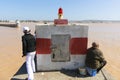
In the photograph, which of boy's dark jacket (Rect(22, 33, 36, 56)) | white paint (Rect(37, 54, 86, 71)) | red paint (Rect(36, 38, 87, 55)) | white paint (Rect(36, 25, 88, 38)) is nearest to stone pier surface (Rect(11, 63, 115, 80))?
white paint (Rect(37, 54, 86, 71))

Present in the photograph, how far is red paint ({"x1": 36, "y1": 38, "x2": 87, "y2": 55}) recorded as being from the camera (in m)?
5.97

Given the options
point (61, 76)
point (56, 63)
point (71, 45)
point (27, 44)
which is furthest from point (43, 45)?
point (61, 76)

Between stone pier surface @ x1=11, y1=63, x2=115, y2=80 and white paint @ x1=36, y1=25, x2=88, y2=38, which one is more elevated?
white paint @ x1=36, y1=25, x2=88, y2=38

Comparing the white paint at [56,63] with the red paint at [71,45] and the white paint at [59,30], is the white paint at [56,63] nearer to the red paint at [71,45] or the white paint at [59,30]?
the red paint at [71,45]

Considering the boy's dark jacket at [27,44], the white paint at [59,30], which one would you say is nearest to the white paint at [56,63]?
the boy's dark jacket at [27,44]

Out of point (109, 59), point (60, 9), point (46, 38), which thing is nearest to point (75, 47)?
point (46, 38)

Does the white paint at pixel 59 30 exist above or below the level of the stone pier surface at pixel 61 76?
above

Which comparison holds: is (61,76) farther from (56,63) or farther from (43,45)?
(43,45)

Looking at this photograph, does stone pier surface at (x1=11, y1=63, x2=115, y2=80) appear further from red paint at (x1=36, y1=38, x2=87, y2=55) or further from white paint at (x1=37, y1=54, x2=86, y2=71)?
red paint at (x1=36, y1=38, x2=87, y2=55)

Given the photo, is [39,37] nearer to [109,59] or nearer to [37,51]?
[37,51]

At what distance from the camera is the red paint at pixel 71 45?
5.97 m

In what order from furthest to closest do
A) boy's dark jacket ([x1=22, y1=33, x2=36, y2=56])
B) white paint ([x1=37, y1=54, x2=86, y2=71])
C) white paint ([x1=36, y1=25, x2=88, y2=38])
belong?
white paint ([x1=37, y1=54, x2=86, y2=71]) → white paint ([x1=36, y1=25, x2=88, y2=38]) → boy's dark jacket ([x1=22, y1=33, x2=36, y2=56])

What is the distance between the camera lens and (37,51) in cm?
600

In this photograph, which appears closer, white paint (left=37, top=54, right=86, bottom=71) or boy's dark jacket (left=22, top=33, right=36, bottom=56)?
boy's dark jacket (left=22, top=33, right=36, bottom=56)
